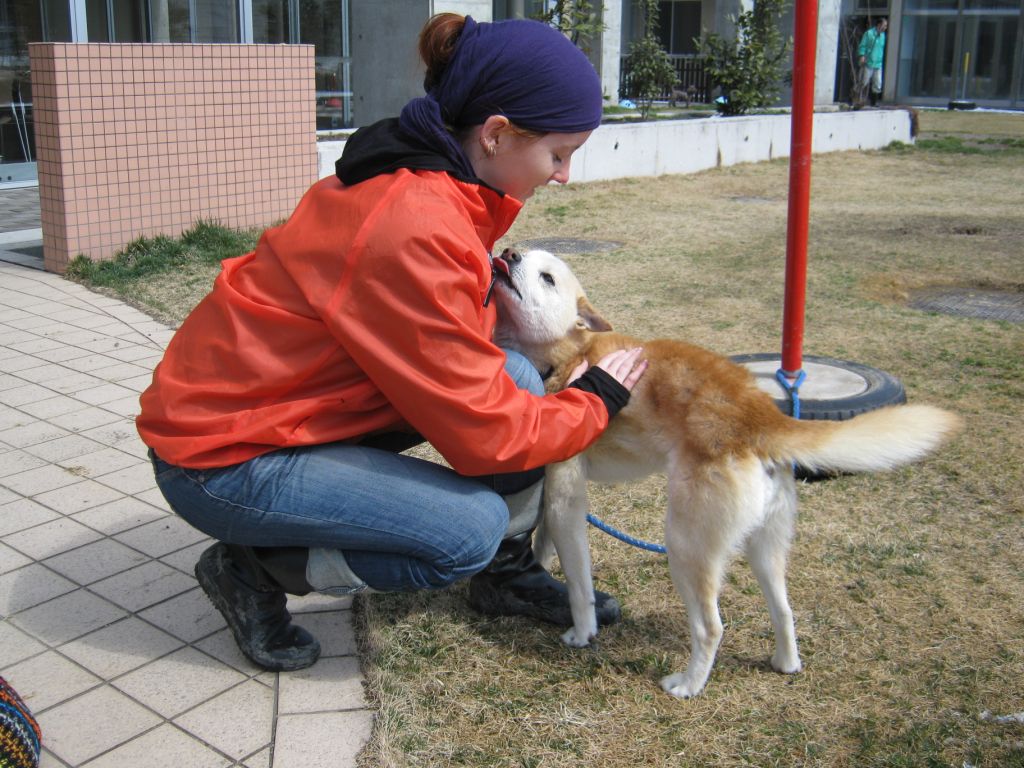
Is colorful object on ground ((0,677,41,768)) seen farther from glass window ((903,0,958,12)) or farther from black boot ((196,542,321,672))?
glass window ((903,0,958,12))

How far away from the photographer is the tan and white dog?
2.53 m

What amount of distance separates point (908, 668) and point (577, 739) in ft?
3.20

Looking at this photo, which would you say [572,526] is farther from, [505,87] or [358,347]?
[505,87]

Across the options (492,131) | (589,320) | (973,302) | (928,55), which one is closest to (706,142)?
(973,302)

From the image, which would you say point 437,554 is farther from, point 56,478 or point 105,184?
point 105,184

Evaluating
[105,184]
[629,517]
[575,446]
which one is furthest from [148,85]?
[575,446]

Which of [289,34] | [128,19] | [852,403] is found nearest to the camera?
[852,403]

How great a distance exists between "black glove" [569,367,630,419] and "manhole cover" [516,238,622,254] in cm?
543

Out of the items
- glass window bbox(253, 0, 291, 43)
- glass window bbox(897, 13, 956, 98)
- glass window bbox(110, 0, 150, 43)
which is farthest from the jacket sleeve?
glass window bbox(897, 13, 956, 98)

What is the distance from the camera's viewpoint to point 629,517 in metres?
3.65

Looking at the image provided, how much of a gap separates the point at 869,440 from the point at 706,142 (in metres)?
11.4

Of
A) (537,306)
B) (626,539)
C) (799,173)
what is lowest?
(626,539)

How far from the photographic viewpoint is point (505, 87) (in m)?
2.36

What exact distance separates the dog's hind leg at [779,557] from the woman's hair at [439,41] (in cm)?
136
